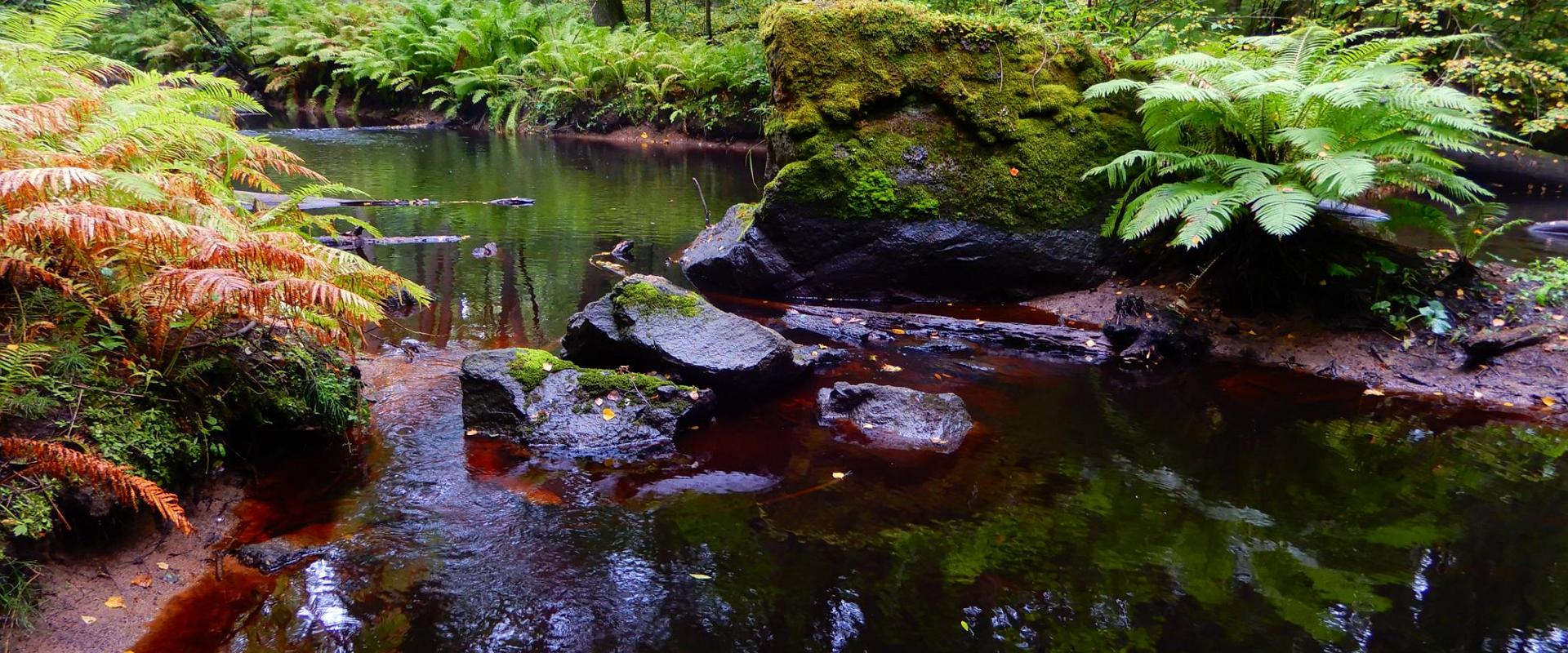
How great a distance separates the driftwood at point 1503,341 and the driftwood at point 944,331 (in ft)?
7.54

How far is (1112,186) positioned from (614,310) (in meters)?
4.38

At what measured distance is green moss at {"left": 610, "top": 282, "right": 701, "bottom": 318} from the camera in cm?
491

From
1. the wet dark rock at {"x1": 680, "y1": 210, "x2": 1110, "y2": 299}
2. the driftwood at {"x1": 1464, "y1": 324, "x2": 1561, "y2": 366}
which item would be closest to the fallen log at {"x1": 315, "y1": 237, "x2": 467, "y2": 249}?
the wet dark rock at {"x1": 680, "y1": 210, "x2": 1110, "y2": 299}

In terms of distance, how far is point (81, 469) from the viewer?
104 inches

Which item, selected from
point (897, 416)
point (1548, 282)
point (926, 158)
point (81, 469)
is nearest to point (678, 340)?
point (897, 416)

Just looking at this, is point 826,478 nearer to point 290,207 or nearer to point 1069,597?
point 1069,597

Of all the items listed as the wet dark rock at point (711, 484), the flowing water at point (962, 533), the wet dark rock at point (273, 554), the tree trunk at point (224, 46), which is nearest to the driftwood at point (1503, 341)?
the flowing water at point (962, 533)

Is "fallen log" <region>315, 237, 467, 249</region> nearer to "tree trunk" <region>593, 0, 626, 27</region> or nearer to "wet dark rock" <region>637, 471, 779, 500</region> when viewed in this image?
"wet dark rock" <region>637, 471, 779, 500</region>

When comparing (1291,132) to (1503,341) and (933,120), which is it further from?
(933,120)

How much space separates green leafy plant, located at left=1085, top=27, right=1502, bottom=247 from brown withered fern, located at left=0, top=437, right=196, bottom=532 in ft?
17.7

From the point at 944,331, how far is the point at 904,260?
966mm

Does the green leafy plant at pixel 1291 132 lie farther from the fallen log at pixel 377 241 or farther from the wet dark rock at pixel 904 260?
the fallen log at pixel 377 241

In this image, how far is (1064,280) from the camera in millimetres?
6969

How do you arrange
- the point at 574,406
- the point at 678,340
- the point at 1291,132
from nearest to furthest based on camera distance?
the point at 574,406
the point at 678,340
the point at 1291,132
